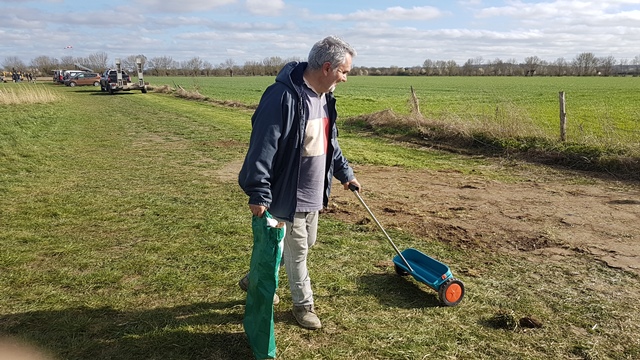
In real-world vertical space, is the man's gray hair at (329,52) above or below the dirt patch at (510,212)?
above

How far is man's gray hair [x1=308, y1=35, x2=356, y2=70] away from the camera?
10.0 ft

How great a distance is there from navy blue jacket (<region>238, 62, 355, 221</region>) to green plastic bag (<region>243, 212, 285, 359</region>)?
17 cm

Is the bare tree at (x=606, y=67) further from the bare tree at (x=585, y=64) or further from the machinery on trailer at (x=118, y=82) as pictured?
the machinery on trailer at (x=118, y=82)

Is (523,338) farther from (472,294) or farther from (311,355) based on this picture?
(311,355)

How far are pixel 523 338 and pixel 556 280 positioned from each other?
1306mm

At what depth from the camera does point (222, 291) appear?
13.7ft

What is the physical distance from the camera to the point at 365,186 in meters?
8.16

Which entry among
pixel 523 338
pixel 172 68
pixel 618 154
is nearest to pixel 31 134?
pixel 523 338

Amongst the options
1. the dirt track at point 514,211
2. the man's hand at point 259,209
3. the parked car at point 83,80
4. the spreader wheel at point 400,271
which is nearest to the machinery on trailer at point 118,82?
the parked car at point 83,80

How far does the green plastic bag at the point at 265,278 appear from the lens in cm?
301

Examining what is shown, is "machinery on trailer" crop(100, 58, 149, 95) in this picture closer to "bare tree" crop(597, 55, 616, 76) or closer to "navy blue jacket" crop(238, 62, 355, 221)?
"navy blue jacket" crop(238, 62, 355, 221)

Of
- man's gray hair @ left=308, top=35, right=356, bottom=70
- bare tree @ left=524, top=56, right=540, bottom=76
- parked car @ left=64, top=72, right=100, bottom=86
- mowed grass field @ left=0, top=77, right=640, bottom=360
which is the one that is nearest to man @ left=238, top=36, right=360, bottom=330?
man's gray hair @ left=308, top=35, right=356, bottom=70

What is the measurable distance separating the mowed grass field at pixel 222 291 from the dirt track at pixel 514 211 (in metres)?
0.36

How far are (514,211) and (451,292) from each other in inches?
131
